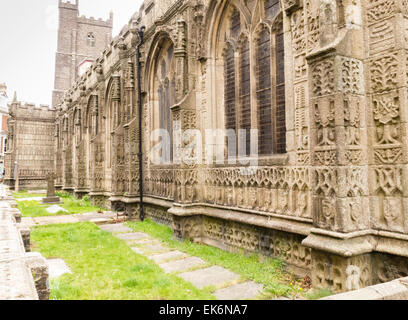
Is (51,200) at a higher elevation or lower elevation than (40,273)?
lower

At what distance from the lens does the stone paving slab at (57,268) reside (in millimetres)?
5055

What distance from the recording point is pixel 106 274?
196 inches

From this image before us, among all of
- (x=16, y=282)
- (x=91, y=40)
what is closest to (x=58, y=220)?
(x=16, y=282)

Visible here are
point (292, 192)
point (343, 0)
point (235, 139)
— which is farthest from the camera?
point (235, 139)

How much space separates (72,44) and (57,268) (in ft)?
135

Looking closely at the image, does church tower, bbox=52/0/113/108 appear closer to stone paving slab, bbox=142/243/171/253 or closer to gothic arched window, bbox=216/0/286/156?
gothic arched window, bbox=216/0/286/156

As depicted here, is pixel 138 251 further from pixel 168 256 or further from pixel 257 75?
pixel 257 75

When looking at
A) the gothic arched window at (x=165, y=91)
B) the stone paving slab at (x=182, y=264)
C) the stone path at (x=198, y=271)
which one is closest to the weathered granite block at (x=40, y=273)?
the stone path at (x=198, y=271)

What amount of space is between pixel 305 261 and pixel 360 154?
1.84 metres

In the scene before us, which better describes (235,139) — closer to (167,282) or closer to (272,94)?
(272,94)

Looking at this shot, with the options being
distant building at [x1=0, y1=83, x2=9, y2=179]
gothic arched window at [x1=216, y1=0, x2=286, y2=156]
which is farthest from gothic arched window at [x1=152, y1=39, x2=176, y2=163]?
distant building at [x1=0, y1=83, x2=9, y2=179]

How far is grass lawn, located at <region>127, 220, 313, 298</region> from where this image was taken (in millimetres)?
4182

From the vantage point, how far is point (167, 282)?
14.6ft
